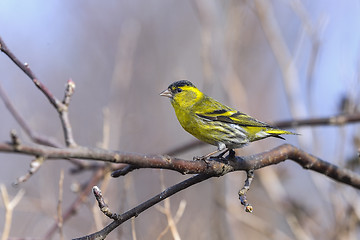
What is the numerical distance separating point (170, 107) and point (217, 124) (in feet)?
17.2

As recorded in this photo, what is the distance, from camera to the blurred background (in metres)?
4.42

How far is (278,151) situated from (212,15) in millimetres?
2448

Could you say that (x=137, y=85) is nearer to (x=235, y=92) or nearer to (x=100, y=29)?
(x=100, y=29)

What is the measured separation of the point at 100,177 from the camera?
3.96m

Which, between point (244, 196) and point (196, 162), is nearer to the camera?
point (196, 162)

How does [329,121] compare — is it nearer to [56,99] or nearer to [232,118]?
[232,118]

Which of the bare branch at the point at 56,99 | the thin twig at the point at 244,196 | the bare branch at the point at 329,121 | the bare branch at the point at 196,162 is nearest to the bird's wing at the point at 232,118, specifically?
the bare branch at the point at 329,121

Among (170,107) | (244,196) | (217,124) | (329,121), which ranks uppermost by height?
(170,107)

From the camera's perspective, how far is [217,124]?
3822 millimetres

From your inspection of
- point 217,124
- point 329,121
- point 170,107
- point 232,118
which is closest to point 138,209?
point 217,124

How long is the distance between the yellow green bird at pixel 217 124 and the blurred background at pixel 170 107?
0.24 meters

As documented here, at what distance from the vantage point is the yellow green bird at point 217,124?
367cm

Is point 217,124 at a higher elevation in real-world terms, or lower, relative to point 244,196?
higher

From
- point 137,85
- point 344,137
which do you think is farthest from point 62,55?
point 344,137
